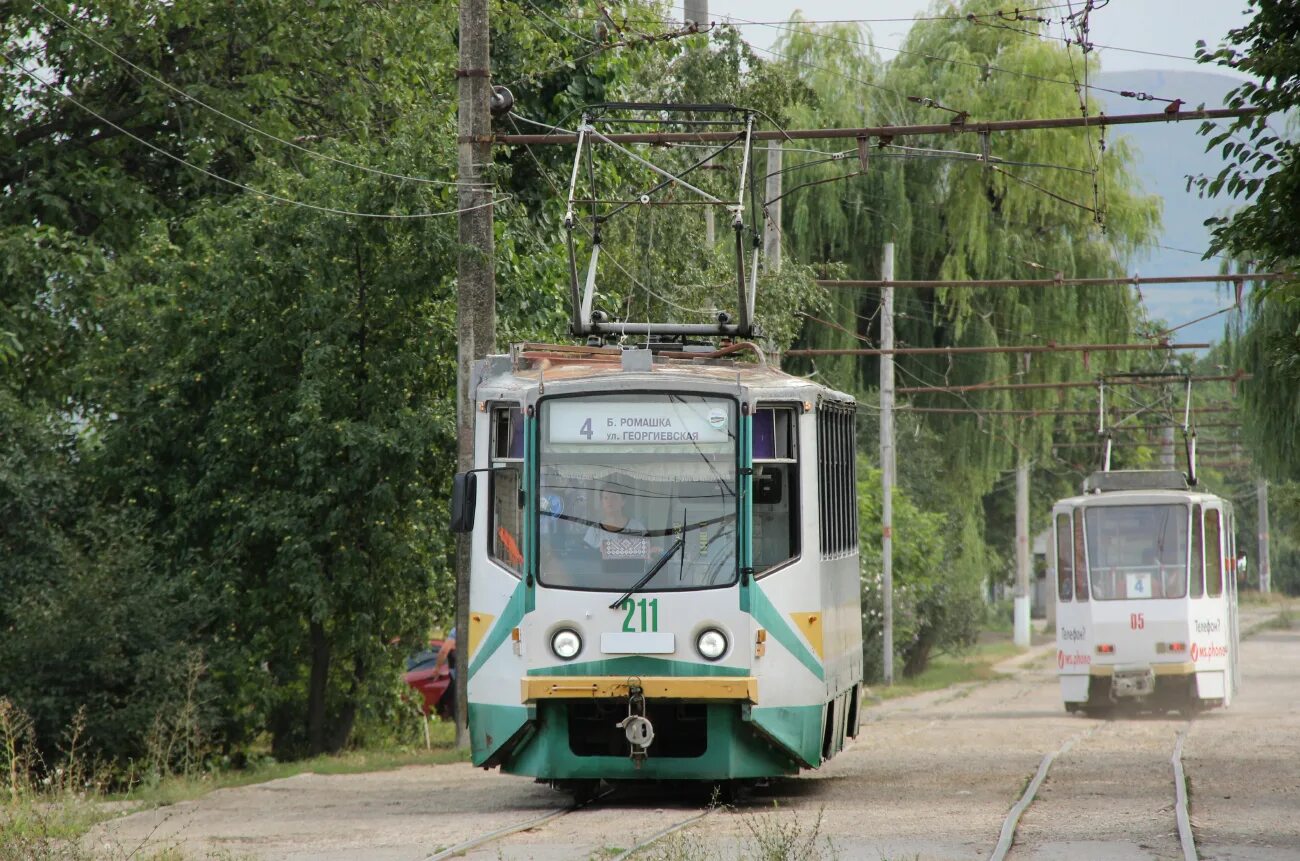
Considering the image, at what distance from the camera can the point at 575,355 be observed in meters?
14.9

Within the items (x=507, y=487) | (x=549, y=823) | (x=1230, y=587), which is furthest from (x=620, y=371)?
(x=1230, y=587)

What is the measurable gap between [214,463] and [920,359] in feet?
70.9

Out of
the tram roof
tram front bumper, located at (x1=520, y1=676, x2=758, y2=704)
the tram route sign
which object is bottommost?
tram front bumper, located at (x1=520, y1=676, x2=758, y2=704)

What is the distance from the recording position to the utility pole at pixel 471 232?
61.7 feet

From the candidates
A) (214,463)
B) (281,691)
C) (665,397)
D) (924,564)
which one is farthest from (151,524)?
(924,564)

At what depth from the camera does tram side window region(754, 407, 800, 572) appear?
13438 mm

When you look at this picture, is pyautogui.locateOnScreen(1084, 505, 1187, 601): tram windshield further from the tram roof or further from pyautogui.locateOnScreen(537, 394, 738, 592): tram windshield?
pyautogui.locateOnScreen(537, 394, 738, 592): tram windshield

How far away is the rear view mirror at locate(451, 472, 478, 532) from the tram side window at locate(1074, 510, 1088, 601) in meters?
15.4

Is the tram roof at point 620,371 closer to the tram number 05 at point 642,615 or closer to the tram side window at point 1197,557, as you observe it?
the tram number 05 at point 642,615

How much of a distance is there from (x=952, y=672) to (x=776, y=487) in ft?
101

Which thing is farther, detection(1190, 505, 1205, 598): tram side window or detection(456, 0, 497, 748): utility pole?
detection(1190, 505, 1205, 598): tram side window

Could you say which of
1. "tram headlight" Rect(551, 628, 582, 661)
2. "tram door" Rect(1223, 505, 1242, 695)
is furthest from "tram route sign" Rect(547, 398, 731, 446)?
"tram door" Rect(1223, 505, 1242, 695)

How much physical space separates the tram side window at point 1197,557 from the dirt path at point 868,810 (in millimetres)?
4887

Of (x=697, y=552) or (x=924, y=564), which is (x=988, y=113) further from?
(x=697, y=552)
